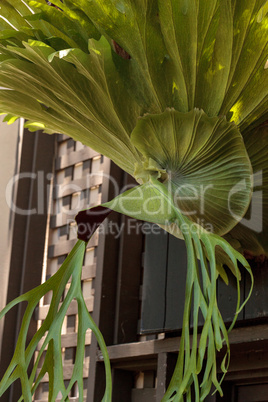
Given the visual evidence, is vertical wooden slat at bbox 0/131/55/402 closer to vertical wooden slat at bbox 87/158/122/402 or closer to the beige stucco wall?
the beige stucco wall

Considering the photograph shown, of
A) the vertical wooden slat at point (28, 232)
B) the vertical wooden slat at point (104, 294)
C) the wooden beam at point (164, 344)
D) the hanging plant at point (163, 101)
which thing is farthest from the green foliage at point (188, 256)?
the vertical wooden slat at point (28, 232)

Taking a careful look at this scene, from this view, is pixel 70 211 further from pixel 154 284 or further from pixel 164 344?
pixel 164 344

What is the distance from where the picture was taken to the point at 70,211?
2.32 m

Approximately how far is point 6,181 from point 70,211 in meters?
0.27

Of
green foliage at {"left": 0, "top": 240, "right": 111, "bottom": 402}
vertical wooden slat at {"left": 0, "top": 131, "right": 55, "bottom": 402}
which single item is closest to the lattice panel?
vertical wooden slat at {"left": 0, "top": 131, "right": 55, "bottom": 402}

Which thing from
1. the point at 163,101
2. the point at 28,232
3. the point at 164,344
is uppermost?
the point at 163,101

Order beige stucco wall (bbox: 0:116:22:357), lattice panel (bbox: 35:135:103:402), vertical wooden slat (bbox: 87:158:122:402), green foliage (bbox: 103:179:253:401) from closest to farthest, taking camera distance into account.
→ green foliage (bbox: 103:179:253:401), vertical wooden slat (bbox: 87:158:122:402), lattice panel (bbox: 35:135:103:402), beige stucco wall (bbox: 0:116:22:357)

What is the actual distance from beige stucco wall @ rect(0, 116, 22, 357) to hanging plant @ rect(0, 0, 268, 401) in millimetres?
999

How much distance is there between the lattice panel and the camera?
2.12 meters

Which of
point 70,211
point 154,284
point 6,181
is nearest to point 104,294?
point 154,284

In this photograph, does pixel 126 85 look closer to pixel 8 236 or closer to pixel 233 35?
pixel 233 35

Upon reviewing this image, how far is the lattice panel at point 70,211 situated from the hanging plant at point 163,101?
2.87 ft

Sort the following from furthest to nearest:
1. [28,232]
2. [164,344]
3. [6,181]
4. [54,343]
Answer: [6,181]
[28,232]
[164,344]
[54,343]

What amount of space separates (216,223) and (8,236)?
1127 millimetres
